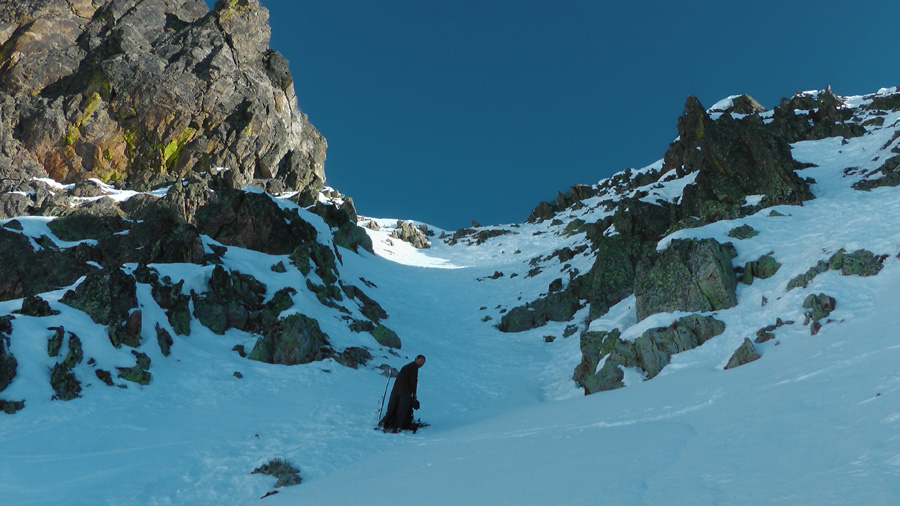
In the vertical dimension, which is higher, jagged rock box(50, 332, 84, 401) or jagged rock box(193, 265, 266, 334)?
jagged rock box(193, 265, 266, 334)

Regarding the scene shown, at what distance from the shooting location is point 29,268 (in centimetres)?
2997

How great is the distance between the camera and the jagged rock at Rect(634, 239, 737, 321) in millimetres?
17969

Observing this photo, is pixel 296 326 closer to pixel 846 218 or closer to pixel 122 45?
pixel 846 218

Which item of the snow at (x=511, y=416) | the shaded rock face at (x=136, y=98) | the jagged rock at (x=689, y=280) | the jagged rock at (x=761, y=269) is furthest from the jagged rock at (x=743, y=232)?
the shaded rock face at (x=136, y=98)

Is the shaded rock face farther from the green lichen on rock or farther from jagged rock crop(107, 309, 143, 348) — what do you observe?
the green lichen on rock

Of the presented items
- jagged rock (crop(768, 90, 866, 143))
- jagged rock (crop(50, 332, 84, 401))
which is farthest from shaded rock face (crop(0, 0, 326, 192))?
jagged rock (crop(768, 90, 866, 143))

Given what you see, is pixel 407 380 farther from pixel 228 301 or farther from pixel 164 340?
pixel 228 301

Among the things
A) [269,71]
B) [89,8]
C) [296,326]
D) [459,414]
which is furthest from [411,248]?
[89,8]

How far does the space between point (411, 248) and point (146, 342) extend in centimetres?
5888

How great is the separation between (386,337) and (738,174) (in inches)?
1038

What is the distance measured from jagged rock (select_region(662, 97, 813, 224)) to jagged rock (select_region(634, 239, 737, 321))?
10.7m

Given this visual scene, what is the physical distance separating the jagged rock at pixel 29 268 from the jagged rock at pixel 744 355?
1339 inches

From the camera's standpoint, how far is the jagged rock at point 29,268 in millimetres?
29078

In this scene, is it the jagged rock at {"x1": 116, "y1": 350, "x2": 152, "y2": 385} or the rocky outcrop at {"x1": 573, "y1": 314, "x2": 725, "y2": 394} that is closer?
the jagged rock at {"x1": 116, "y1": 350, "x2": 152, "y2": 385}
